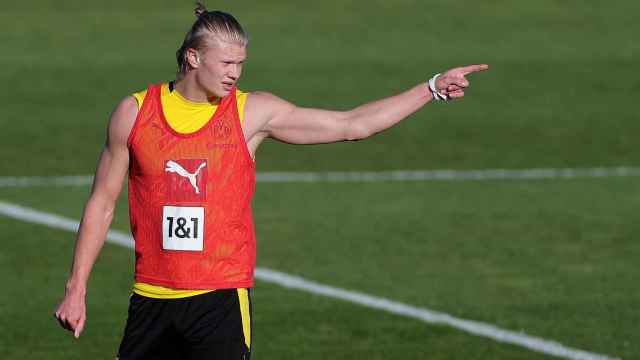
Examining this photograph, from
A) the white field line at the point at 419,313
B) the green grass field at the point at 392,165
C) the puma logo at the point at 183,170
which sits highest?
the puma logo at the point at 183,170

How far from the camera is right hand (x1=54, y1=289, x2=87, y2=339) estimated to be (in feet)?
28.0

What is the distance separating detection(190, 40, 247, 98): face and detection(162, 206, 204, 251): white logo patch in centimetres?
57

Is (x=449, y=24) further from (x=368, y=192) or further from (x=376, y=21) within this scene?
(x=368, y=192)

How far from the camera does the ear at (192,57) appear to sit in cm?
865

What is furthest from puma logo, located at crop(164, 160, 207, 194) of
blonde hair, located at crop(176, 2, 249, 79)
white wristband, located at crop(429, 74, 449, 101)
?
white wristband, located at crop(429, 74, 449, 101)

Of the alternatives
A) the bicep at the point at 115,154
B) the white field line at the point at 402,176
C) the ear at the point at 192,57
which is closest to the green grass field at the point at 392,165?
the white field line at the point at 402,176

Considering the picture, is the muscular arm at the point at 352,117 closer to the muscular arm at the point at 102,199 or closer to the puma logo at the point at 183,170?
the puma logo at the point at 183,170

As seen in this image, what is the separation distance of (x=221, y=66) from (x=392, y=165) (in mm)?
13063

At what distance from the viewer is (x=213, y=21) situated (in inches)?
339

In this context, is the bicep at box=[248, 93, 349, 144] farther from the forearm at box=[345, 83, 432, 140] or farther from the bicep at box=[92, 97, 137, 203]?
the bicep at box=[92, 97, 137, 203]

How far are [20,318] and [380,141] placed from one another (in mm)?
10911

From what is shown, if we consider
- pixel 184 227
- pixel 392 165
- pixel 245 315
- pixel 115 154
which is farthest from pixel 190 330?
pixel 392 165

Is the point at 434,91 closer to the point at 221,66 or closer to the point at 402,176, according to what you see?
the point at 221,66

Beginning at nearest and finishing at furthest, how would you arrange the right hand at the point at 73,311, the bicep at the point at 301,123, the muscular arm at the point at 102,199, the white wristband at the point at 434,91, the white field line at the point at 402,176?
the right hand at the point at 73,311
the muscular arm at the point at 102,199
the bicep at the point at 301,123
the white wristband at the point at 434,91
the white field line at the point at 402,176
